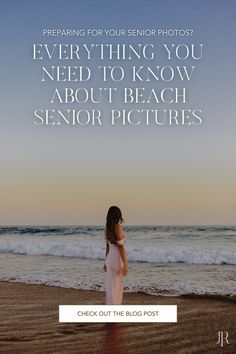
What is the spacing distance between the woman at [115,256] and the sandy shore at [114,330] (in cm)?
55

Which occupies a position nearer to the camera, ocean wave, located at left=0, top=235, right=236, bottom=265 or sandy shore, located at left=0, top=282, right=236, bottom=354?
sandy shore, located at left=0, top=282, right=236, bottom=354

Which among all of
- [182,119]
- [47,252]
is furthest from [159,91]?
[47,252]

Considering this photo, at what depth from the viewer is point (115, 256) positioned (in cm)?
625

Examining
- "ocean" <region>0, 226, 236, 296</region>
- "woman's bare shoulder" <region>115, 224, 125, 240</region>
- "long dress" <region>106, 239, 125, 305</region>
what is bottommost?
"ocean" <region>0, 226, 236, 296</region>

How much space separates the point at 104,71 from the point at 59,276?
13.6 ft

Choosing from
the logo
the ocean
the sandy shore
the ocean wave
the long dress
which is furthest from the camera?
the ocean wave

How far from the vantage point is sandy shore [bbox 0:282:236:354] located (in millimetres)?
5113

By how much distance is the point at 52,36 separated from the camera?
7180mm

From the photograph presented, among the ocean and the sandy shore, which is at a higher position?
the ocean

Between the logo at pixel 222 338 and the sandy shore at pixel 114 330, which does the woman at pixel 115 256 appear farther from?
the logo at pixel 222 338

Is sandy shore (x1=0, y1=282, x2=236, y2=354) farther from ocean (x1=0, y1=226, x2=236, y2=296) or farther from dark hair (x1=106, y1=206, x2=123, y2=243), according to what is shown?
Result: dark hair (x1=106, y1=206, x2=123, y2=243)

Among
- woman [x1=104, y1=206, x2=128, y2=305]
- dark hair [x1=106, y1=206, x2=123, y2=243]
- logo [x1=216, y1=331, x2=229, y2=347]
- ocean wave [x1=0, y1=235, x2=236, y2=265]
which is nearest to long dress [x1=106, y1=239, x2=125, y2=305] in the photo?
woman [x1=104, y1=206, x2=128, y2=305]

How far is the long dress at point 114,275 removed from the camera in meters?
6.24

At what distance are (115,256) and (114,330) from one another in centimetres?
93
